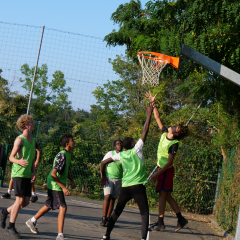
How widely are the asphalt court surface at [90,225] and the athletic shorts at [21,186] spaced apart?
65 centimetres

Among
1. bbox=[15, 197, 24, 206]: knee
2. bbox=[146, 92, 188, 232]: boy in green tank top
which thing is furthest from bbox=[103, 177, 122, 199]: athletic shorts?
bbox=[15, 197, 24, 206]: knee

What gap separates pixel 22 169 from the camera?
4.96m

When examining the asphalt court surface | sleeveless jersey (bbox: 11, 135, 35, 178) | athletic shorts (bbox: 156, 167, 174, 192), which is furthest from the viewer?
athletic shorts (bbox: 156, 167, 174, 192)

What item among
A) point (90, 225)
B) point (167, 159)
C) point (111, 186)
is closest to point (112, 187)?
point (111, 186)

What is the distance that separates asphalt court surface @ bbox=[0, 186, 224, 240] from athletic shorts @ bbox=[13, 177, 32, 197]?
65 cm

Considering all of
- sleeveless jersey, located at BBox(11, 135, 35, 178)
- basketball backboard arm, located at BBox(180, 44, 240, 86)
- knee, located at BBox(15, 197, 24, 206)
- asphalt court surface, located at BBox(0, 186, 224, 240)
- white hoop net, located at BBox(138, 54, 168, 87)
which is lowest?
asphalt court surface, located at BBox(0, 186, 224, 240)

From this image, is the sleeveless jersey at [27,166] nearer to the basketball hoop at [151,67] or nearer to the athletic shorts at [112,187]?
the athletic shorts at [112,187]

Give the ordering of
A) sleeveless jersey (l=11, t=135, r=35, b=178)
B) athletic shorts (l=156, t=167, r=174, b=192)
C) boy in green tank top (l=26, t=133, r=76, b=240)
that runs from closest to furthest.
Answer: boy in green tank top (l=26, t=133, r=76, b=240)
sleeveless jersey (l=11, t=135, r=35, b=178)
athletic shorts (l=156, t=167, r=174, b=192)

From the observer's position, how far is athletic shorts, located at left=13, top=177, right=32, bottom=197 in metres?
4.88

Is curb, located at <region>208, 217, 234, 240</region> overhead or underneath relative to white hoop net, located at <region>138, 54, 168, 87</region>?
underneath

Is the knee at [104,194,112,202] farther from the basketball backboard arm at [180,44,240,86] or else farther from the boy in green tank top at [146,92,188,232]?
the basketball backboard arm at [180,44,240,86]

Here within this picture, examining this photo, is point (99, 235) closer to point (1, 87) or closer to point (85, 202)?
point (85, 202)

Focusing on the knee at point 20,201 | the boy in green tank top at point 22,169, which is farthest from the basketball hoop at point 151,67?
the knee at point 20,201

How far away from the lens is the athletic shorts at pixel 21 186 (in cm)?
488
